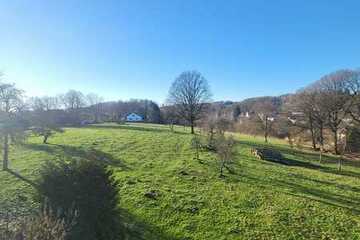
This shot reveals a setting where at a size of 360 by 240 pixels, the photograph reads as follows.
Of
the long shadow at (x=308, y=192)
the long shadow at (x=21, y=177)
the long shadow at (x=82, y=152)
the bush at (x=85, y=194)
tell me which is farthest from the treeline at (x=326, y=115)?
the bush at (x=85, y=194)

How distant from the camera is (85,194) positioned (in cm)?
1542

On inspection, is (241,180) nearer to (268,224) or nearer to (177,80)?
(268,224)

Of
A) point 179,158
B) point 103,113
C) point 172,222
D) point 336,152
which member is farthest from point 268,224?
point 103,113

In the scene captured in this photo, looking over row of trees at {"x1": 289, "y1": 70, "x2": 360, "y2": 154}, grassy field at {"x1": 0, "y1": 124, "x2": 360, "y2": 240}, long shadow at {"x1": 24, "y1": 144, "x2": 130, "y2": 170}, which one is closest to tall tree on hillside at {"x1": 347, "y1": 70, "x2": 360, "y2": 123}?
row of trees at {"x1": 289, "y1": 70, "x2": 360, "y2": 154}

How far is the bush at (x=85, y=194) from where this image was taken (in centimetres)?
1491

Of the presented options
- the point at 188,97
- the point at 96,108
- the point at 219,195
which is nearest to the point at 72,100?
the point at 96,108

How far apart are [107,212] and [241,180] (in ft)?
57.3

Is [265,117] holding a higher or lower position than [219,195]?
higher

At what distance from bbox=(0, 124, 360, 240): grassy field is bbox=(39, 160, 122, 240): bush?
397 cm

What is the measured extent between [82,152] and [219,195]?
22632 mm

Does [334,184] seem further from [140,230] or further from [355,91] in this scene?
[355,91]

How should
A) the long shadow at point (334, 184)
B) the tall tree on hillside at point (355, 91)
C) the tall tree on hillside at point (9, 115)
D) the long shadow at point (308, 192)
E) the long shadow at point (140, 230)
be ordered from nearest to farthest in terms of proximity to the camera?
the long shadow at point (140, 230)
the long shadow at point (308, 192)
the long shadow at point (334, 184)
the tall tree on hillside at point (9, 115)
the tall tree on hillside at point (355, 91)

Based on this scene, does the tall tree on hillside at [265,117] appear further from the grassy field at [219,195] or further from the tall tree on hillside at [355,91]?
the grassy field at [219,195]

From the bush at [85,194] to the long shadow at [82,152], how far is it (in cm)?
1789
